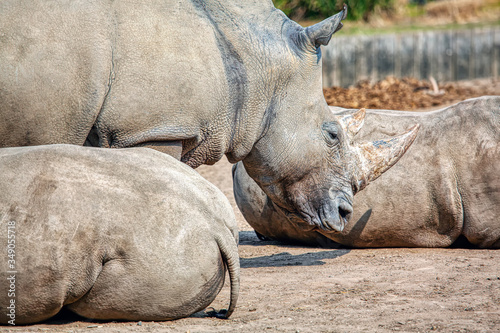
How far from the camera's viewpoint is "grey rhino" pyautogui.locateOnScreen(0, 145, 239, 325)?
347cm

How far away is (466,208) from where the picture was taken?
5.63 metres

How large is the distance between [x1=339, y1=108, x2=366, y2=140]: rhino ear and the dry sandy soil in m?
0.92

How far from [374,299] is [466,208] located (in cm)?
168

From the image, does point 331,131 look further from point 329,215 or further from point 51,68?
point 51,68

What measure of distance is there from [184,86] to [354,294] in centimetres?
153

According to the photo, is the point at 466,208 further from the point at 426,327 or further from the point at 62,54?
the point at 62,54

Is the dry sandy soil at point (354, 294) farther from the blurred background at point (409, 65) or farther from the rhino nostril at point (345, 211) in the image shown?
the blurred background at point (409, 65)

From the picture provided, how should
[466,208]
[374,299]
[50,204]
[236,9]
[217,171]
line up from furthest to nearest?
[217,171], [466,208], [236,9], [374,299], [50,204]

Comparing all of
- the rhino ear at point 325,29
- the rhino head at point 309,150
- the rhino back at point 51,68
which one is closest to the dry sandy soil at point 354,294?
the rhino head at point 309,150

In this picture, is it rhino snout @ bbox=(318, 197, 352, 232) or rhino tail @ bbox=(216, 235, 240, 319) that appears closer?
rhino tail @ bbox=(216, 235, 240, 319)

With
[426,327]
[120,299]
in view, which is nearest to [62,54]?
[120,299]

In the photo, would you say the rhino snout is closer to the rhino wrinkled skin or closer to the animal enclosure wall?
the rhino wrinkled skin

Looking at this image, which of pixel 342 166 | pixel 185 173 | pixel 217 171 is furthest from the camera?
pixel 217 171

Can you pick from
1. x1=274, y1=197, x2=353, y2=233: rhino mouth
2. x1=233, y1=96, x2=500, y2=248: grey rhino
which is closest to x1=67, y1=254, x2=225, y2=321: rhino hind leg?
x1=274, y1=197, x2=353, y2=233: rhino mouth
